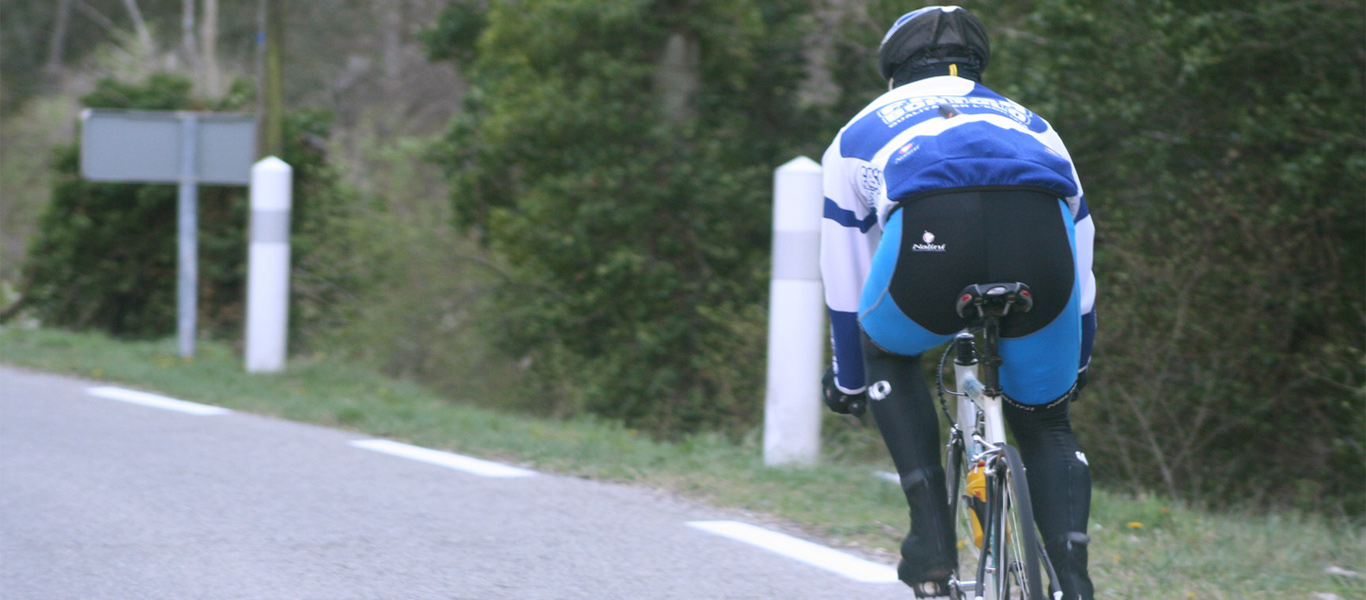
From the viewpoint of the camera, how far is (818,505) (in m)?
5.32

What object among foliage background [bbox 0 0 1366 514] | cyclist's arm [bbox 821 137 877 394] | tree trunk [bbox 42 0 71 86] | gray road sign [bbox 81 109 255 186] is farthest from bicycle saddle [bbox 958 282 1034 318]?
tree trunk [bbox 42 0 71 86]

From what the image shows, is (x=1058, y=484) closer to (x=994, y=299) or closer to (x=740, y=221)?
(x=994, y=299)

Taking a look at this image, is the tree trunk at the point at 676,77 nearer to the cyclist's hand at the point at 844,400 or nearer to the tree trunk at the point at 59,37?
the cyclist's hand at the point at 844,400

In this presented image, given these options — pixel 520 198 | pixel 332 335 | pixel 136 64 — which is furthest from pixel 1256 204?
pixel 136 64

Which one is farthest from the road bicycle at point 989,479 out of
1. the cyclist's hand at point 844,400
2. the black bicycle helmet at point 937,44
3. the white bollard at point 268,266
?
the white bollard at point 268,266

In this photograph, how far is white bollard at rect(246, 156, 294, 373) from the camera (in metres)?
9.63

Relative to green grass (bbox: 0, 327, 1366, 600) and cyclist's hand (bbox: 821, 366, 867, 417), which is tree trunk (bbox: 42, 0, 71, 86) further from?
cyclist's hand (bbox: 821, 366, 867, 417)

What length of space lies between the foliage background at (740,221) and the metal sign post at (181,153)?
4.60 m

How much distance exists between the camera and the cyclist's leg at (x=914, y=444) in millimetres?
3053

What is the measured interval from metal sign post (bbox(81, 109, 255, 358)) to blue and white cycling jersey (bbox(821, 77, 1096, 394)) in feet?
27.2

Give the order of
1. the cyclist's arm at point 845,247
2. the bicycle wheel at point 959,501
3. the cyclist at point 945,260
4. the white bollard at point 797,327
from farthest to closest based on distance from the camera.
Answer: the white bollard at point 797,327, the bicycle wheel at point 959,501, the cyclist's arm at point 845,247, the cyclist at point 945,260

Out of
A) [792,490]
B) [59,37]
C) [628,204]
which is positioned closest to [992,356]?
[792,490]

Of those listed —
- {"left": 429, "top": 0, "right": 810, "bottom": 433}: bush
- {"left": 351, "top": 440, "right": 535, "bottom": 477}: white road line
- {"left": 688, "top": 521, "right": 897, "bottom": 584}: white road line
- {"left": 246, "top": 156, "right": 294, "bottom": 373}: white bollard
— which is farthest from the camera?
{"left": 429, "top": 0, "right": 810, "bottom": 433}: bush

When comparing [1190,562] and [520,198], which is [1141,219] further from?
[520,198]
